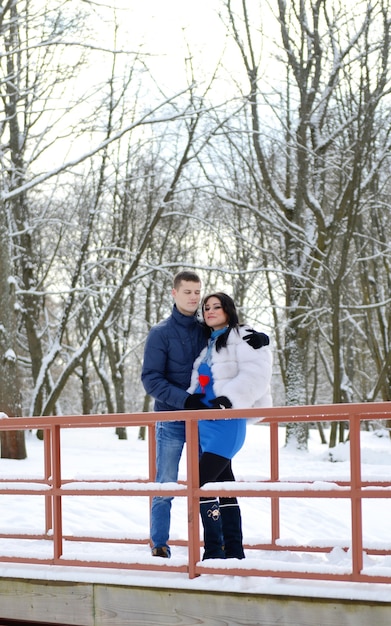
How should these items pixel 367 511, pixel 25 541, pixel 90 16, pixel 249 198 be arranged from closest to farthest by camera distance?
pixel 25 541, pixel 367 511, pixel 90 16, pixel 249 198

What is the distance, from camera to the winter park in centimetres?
478

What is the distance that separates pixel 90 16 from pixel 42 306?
13459 mm

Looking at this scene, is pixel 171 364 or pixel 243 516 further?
pixel 243 516

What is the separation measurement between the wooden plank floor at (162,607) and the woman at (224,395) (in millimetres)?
469

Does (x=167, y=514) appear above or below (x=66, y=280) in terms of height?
below

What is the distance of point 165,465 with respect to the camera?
548 cm

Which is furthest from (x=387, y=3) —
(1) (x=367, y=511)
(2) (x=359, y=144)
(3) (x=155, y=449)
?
(3) (x=155, y=449)

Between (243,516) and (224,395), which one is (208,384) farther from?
(243,516)

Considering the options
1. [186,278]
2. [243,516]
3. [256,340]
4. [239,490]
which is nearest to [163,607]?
[239,490]


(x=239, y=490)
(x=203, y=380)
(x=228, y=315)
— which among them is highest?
(x=228, y=315)

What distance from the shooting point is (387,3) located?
→ 53.0 ft

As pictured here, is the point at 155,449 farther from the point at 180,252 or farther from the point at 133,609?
the point at 180,252

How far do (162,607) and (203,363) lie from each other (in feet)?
4.51

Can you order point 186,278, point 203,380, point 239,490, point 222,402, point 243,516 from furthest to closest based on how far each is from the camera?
point 243,516, point 186,278, point 203,380, point 222,402, point 239,490
